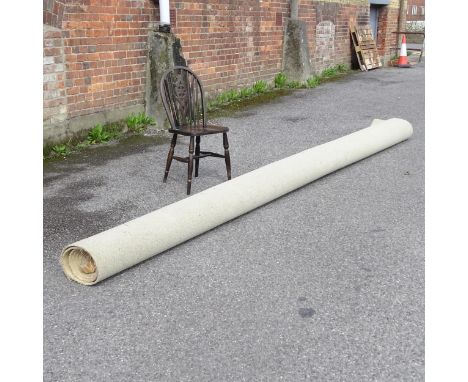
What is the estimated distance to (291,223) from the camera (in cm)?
419

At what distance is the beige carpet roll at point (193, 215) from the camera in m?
3.23

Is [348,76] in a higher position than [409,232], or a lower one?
higher

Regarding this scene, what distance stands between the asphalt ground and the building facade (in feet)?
3.05

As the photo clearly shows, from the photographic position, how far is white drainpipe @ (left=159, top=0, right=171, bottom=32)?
7.15 metres

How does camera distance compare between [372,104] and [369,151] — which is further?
[372,104]

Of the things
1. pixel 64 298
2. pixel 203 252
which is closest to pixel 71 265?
pixel 64 298

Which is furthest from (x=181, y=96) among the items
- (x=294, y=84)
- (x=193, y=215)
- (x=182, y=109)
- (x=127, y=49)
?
(x=294, y=84)

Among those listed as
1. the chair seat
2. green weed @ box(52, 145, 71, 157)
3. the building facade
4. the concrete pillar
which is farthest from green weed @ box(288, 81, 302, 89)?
the chair seat

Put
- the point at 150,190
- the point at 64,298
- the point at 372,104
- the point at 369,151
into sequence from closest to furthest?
the point at 64,298 → the point at 150,190 → the point at 369,151 → the point at 372,104

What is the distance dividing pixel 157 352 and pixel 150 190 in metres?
2.51

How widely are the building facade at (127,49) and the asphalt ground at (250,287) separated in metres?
0.93

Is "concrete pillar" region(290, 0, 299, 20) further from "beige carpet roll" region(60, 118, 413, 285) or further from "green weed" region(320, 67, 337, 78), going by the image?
"beige carpet roll" region(60, 118, 413, 285)

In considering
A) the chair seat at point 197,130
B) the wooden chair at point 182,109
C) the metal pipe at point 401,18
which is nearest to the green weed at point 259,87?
the wooden chair at point 182,109

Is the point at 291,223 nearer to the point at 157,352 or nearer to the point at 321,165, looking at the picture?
the point at 321,165
